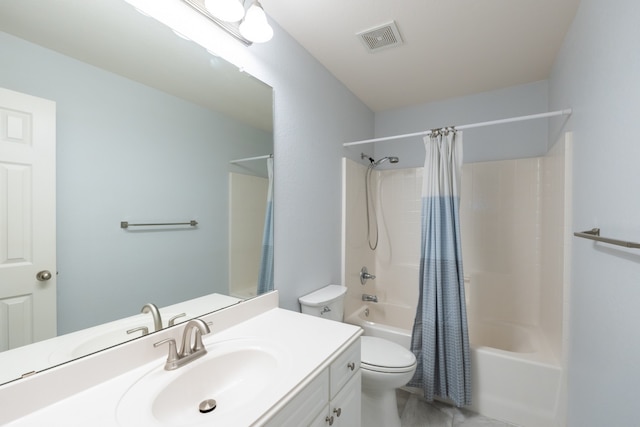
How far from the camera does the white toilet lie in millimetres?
1489

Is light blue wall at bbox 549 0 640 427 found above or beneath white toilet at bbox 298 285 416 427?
above

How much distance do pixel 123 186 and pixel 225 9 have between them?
767 millimetres

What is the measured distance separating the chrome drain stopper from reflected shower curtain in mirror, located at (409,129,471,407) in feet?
4.62

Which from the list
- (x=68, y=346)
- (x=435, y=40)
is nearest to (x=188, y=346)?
(x=68, y=346)

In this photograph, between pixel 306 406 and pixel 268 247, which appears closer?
pixel 306 406

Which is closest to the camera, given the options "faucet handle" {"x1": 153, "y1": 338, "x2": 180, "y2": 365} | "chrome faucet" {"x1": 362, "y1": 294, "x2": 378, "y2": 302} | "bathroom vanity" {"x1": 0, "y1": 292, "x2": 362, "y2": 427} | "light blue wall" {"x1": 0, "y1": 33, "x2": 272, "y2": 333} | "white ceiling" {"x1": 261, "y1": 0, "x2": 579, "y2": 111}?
"bathroom vanity" {"x1": 0, "y1": 292, "x2": 362, "y2": 427}

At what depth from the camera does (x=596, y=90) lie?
115cm

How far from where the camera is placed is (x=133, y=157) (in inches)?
36.8

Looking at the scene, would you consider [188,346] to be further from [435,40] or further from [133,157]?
[435,40]

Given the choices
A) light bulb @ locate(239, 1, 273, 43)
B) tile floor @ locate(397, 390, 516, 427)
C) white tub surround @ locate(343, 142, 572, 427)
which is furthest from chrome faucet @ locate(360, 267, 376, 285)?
light bulb @ locate(239, 1, 273, 43)

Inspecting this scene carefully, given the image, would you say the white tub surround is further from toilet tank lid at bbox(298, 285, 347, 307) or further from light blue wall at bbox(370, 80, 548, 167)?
toilet tank lid at bbox(298, 285, 347, 307)

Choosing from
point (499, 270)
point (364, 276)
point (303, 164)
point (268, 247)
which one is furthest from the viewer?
point (364, 276)

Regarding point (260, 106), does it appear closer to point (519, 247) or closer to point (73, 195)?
point (73, 195)

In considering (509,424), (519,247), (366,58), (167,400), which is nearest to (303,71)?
(366,58)
